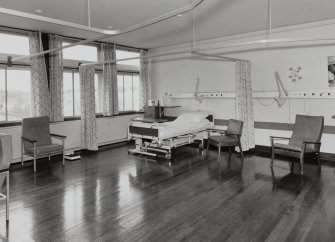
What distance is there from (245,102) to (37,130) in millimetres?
4582

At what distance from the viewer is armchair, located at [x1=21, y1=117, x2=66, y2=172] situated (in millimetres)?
5551

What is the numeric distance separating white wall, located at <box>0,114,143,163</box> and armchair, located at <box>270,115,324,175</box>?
14.3ft

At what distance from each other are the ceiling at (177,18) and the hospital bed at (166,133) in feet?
6.99

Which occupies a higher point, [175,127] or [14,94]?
[14,94]

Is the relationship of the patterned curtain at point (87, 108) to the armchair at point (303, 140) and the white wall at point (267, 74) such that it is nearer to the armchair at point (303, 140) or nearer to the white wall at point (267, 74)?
the white wall at point (267, 74)

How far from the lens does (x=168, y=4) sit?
458cm

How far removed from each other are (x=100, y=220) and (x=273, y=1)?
419 cm

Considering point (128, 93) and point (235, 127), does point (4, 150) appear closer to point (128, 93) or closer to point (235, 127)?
point (235, 127)

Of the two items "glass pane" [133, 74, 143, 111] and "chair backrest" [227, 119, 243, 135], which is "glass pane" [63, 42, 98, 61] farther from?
"chair backrest" [227, 119, 243, 135]

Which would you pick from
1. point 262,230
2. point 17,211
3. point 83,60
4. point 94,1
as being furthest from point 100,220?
point 83,60

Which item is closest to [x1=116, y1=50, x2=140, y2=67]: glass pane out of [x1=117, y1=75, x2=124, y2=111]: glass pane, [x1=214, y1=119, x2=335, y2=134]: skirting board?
[x1=117, y1=75, x2=124, y2=111]: glass pane

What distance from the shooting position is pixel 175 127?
648 centimetres

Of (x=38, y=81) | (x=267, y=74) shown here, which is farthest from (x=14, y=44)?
(x=267, y=74)

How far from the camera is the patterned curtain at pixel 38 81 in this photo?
6.17m
